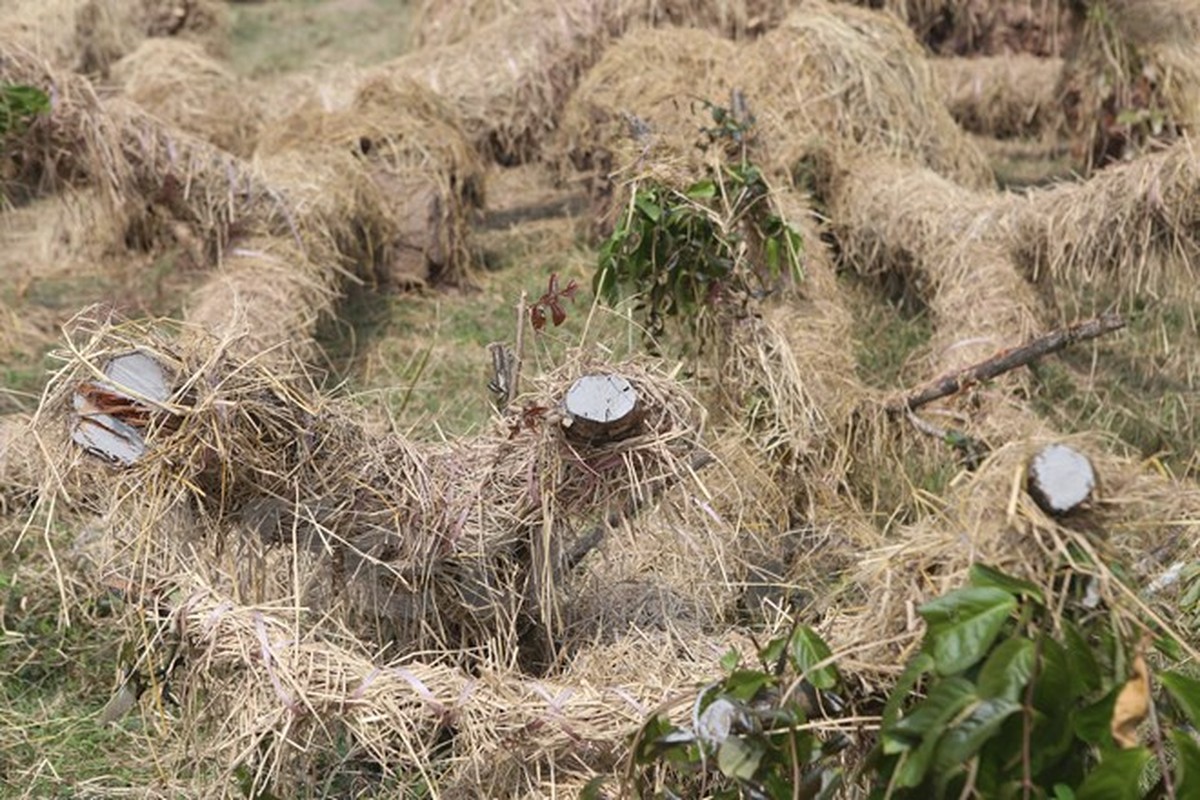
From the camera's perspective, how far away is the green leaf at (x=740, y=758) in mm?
2381

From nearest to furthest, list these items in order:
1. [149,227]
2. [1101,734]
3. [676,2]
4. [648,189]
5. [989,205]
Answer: [1101,734] < [648,189] < [989,205] < [149,227] < [676,2]

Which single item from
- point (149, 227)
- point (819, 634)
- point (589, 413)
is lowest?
point (149, 227)

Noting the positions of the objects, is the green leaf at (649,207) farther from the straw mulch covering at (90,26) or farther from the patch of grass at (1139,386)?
the straw mulch covering at (90,26)

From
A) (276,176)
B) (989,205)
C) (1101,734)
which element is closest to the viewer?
(1101,734)

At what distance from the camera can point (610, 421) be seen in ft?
9.23

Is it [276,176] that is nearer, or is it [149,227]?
[276,176]

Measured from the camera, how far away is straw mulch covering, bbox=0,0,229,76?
8.38 metres

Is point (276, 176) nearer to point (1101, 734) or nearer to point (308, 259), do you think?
point (308, 259)

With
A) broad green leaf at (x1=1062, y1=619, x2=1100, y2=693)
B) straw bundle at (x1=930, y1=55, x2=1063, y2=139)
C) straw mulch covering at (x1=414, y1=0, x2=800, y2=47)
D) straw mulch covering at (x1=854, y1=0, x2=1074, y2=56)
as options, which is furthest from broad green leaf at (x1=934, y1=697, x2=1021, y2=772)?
straw mulch covering at (x1=854, y1=0, x2=1074, y2=56)

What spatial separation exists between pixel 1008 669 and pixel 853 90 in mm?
4627

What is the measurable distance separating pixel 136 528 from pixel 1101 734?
→ 67.6 inches

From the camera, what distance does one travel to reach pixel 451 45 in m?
7.62

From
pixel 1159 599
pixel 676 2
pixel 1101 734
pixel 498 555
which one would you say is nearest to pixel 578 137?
pixel 676 2

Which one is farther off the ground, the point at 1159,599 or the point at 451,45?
the point at 1159,599
